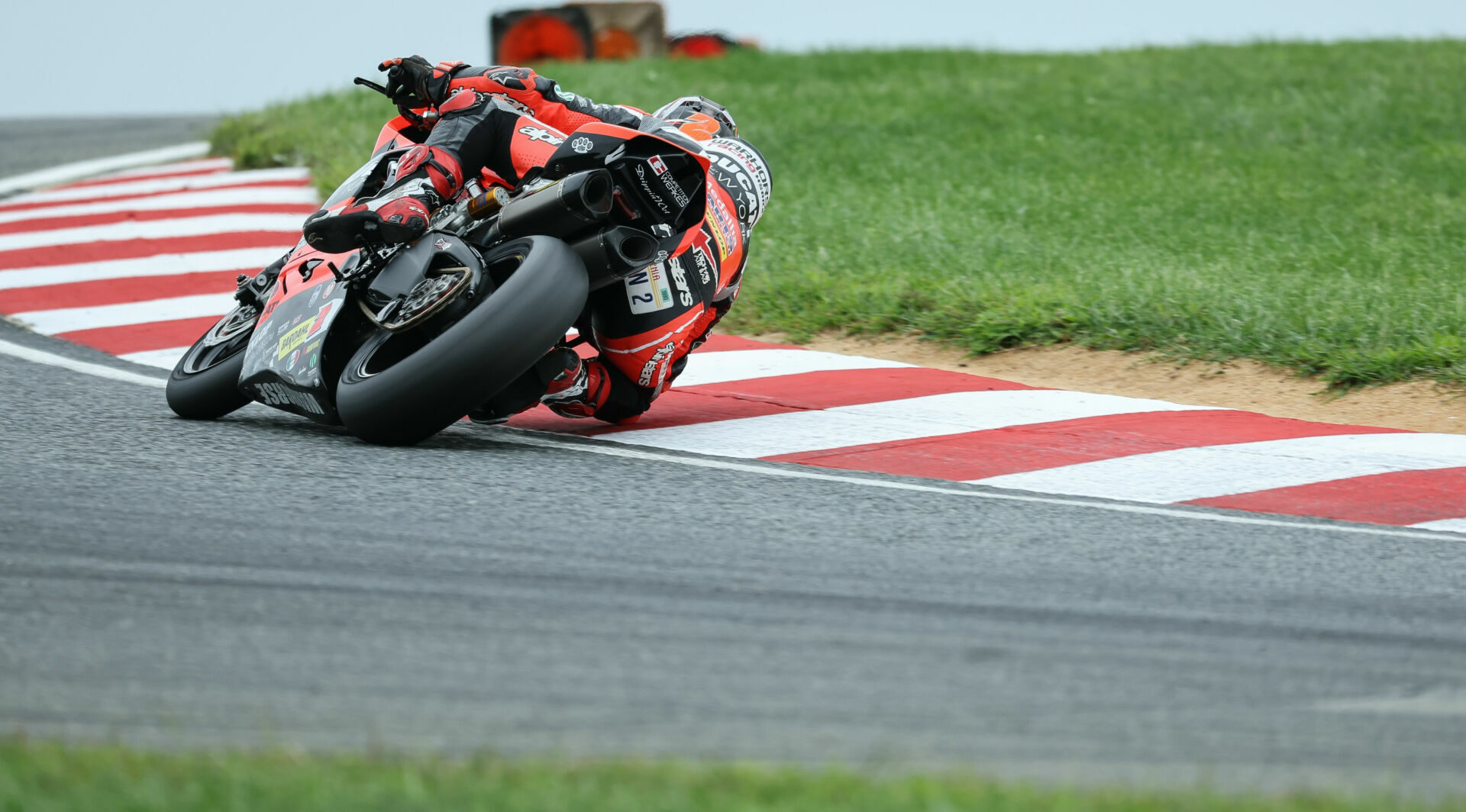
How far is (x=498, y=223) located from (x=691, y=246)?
2.17 ft

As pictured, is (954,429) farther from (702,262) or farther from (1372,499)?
(1372,499)

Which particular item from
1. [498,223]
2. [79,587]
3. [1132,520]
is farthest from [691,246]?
[79,587]

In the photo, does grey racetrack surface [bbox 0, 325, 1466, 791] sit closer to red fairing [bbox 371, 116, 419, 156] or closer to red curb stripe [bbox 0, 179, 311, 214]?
red fairing [bbox 371, 116, 419, 156]

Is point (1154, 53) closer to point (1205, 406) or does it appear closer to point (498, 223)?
point (1205, 406)

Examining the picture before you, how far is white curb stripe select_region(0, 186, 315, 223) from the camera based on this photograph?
33.2ft

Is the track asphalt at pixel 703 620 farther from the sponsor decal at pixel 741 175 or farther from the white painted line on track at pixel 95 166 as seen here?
the white painted line on track at pixel 95 166

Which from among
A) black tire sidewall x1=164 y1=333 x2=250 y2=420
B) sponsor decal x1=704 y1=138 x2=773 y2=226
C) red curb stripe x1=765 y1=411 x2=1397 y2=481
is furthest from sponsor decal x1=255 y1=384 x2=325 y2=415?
sponsor decal x1=704 y1=138 x2=773 y2=226

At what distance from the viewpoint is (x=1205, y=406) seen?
606 centimetres

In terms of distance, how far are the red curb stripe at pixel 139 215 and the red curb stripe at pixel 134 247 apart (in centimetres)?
58

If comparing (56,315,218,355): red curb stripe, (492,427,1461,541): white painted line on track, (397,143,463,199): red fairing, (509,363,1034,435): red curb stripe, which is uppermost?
(397,143,463,199): red fairing

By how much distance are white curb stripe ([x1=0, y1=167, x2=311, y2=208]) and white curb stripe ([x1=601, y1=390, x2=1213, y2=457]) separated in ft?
21.4

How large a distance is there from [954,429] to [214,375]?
2418 millimetres

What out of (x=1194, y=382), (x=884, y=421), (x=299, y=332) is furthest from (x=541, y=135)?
(x=1194, y=382)

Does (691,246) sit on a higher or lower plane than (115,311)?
higher
